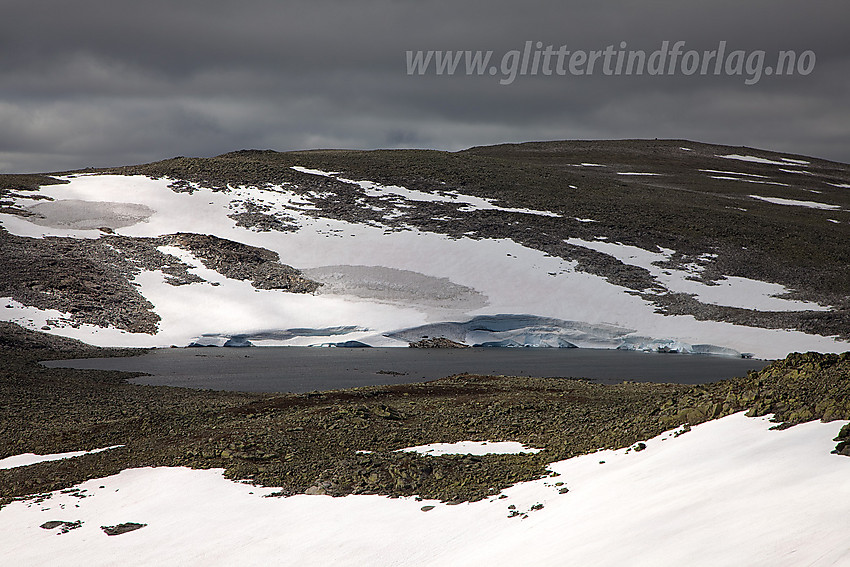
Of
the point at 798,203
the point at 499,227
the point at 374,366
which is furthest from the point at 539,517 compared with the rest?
the point at 798,203

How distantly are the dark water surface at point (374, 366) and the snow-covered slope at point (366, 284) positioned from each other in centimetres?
260

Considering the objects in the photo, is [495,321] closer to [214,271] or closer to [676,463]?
[214,271]

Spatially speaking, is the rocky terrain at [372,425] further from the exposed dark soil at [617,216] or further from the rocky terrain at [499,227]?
the exposed dark soil at [617,216]

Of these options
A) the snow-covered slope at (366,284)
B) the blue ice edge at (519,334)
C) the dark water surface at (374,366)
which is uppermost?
the snow-covered slope at (366,284)

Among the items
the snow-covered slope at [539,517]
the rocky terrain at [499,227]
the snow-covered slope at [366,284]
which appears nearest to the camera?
the snow-covered slope at [539,517]

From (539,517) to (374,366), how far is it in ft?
88.2

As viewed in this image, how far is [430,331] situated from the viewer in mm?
46375

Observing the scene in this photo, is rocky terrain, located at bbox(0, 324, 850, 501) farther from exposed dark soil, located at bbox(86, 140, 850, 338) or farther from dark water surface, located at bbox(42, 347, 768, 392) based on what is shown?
exposed dark soil, located at bbox(86, 140, 850, 338)

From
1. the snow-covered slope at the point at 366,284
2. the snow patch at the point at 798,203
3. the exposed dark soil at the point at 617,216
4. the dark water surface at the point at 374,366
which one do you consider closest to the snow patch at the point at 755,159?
the exposed dark soil at the point at 617,216

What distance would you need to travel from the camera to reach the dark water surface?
30.8m

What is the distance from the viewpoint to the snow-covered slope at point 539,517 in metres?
7.17

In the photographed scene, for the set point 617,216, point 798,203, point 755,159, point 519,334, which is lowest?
point 519,334

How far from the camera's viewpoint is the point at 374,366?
36.2 meters

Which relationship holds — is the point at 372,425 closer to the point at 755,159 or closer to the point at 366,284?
the point at 366,284
